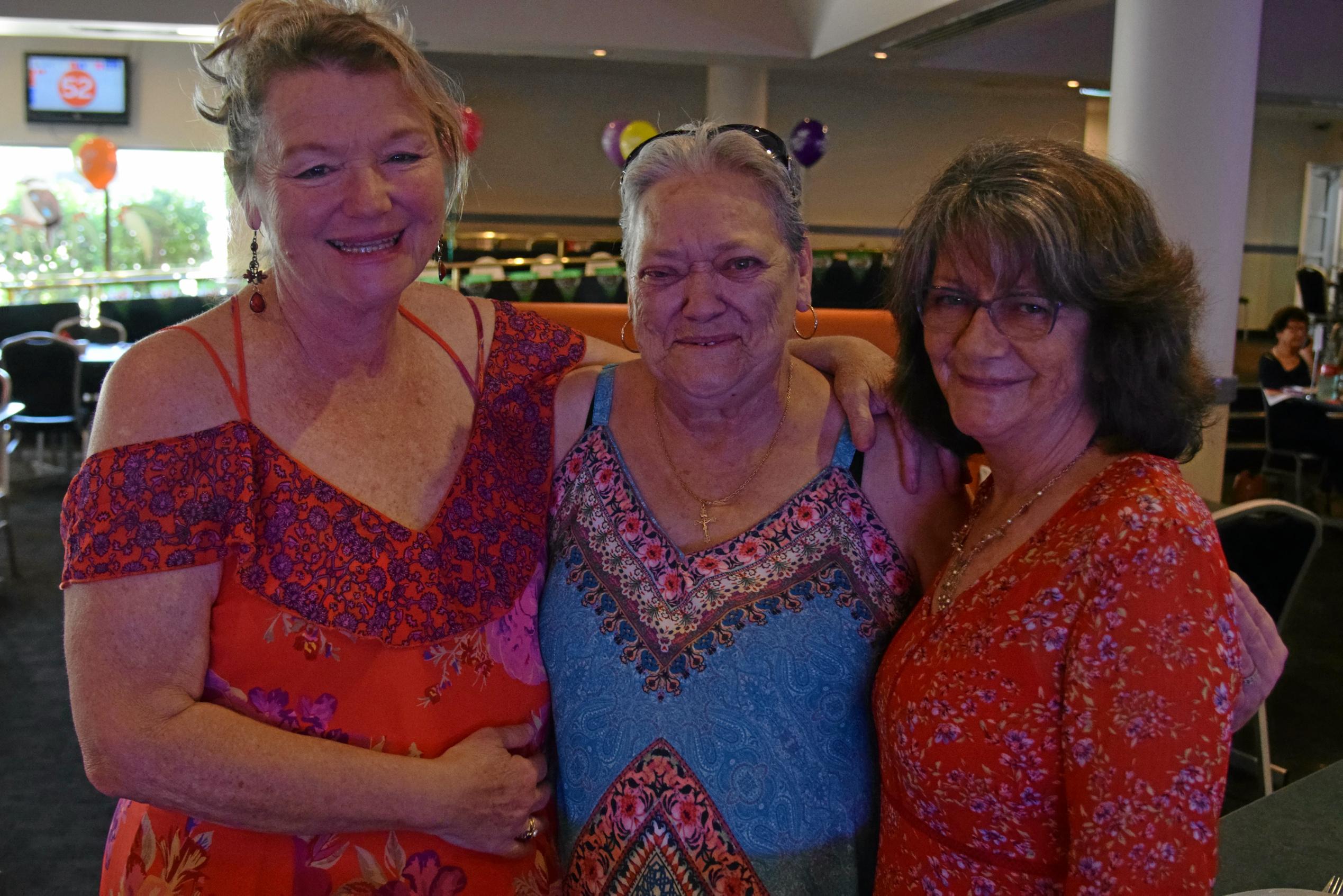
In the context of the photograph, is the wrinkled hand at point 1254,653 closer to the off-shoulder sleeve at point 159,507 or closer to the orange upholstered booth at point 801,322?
the off-shoulder sleeve at point 159,507

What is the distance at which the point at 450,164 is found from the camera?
163cm

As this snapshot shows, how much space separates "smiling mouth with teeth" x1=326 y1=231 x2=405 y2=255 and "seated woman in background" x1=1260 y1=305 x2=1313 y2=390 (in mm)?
8100

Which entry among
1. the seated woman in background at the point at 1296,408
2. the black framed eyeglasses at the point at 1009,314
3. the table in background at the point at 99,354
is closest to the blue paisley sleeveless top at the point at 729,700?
the black framed eyeglasses at the point at 1009,314

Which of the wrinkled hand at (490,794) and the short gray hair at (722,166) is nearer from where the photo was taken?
the wrinkled hand at (490,794)

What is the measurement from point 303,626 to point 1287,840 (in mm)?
1286

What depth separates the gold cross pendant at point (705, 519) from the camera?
1.66 metres

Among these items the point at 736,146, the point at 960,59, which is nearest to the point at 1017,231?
the point at 736,146

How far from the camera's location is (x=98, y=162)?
1166cm

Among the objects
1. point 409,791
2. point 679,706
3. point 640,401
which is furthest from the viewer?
point 640,401

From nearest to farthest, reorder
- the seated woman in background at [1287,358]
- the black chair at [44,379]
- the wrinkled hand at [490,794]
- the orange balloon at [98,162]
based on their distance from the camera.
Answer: the wrinkled hand at [490,794]
the black chair at [44,379]
the seated woman in background at [1287,358]
the orange balloon at [98,162]

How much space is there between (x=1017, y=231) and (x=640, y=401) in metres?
0.72

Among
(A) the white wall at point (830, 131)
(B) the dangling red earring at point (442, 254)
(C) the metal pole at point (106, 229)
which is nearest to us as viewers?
(B) the dangling red earring at point (442, 254)

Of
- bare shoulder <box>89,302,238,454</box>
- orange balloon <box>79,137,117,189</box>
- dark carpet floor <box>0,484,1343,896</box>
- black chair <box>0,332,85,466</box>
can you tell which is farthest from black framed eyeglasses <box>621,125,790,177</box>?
orange balloon <box>79,137,117,189</box>

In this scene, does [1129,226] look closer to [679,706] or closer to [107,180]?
[679,706]
